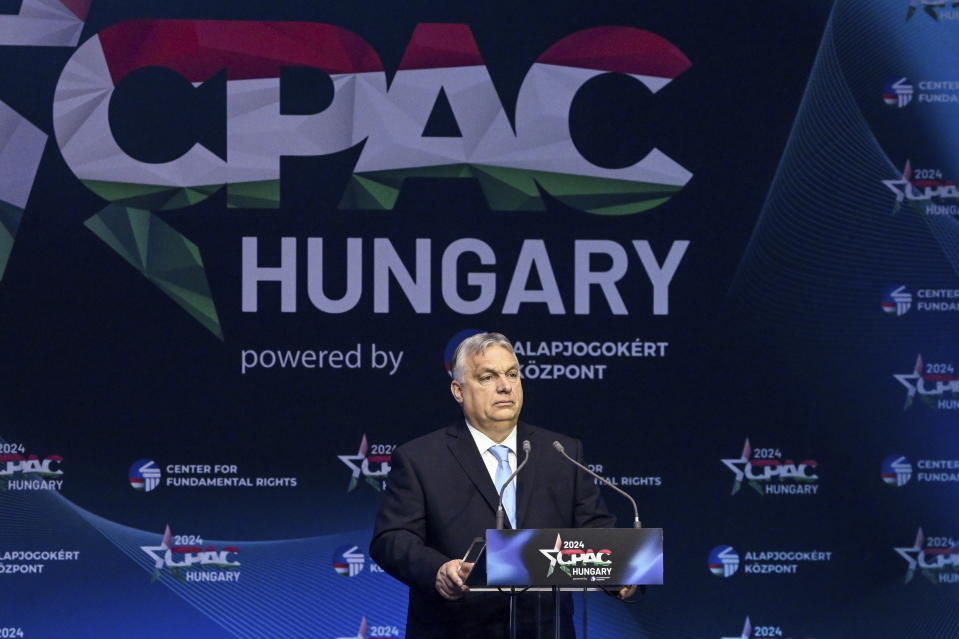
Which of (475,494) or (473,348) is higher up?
(473,348)

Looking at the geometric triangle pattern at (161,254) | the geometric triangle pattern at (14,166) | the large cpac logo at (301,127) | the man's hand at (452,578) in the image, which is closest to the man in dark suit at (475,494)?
the man's hand at (452,578)

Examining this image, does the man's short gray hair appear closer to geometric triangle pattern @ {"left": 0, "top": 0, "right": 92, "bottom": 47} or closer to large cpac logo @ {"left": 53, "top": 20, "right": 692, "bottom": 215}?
large cpac logo @ {"left": 53, "top": 20, "right": 692, "bottom": 215}

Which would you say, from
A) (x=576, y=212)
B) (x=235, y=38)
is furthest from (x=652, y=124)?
(x=235, y=38)

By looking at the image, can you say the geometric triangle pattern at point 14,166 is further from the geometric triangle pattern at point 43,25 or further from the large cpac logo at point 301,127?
the geometric triangle pattern at point 43,25

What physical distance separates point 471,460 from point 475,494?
0.10 meters

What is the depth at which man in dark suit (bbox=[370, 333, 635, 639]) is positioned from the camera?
Answer: 3.62 metres

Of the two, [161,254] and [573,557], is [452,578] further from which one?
[161,254]

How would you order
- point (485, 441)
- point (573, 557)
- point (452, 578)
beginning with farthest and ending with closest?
point (485, 441) → point (452, 578) → point (573, 557)

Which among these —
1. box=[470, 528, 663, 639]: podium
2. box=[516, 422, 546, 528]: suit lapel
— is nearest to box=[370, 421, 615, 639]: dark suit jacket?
box=[516, 422, 546, 528]: suit lapel

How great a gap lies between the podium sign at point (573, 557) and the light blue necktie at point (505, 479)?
53 cm

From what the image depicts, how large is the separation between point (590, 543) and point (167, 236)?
307cm

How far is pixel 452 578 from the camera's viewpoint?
324 cm

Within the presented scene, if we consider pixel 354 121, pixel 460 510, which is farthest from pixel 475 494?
pixel 354 121

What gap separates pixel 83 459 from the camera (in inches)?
217
